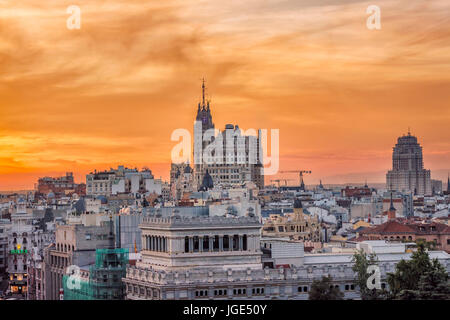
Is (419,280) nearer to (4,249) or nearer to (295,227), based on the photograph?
(295,227)

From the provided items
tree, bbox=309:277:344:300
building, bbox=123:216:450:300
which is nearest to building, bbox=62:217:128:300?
building, bbox=123:216:450:300

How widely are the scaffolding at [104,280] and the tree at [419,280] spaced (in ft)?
48.5

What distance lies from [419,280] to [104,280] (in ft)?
58.9

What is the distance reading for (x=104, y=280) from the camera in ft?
224

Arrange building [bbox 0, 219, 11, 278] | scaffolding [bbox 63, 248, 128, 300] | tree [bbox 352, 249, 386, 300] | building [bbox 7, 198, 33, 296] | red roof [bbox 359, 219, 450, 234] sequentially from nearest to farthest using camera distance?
tree [bbox 352, 249, 386, 300] → scaffolding [bbox 63, 248, 128, 300] → building [bbox 7, 198, 33, 296] → red roof [bbox 359, 219, 450, 234] → building [bbox 0, 219, 11, 278]

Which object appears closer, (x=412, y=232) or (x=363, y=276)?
(x=363, y=276)

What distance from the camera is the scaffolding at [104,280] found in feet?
221

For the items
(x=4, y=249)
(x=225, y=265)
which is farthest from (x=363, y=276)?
(x=4, y=249)

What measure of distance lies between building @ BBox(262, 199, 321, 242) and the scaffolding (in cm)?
3305

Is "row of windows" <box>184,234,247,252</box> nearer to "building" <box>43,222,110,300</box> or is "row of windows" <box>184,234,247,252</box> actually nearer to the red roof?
"building" <box>43,222,110,300</box>

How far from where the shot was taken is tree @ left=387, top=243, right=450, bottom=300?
5672cm

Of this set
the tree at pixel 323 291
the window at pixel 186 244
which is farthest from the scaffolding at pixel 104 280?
the tree at pixel 323 291
